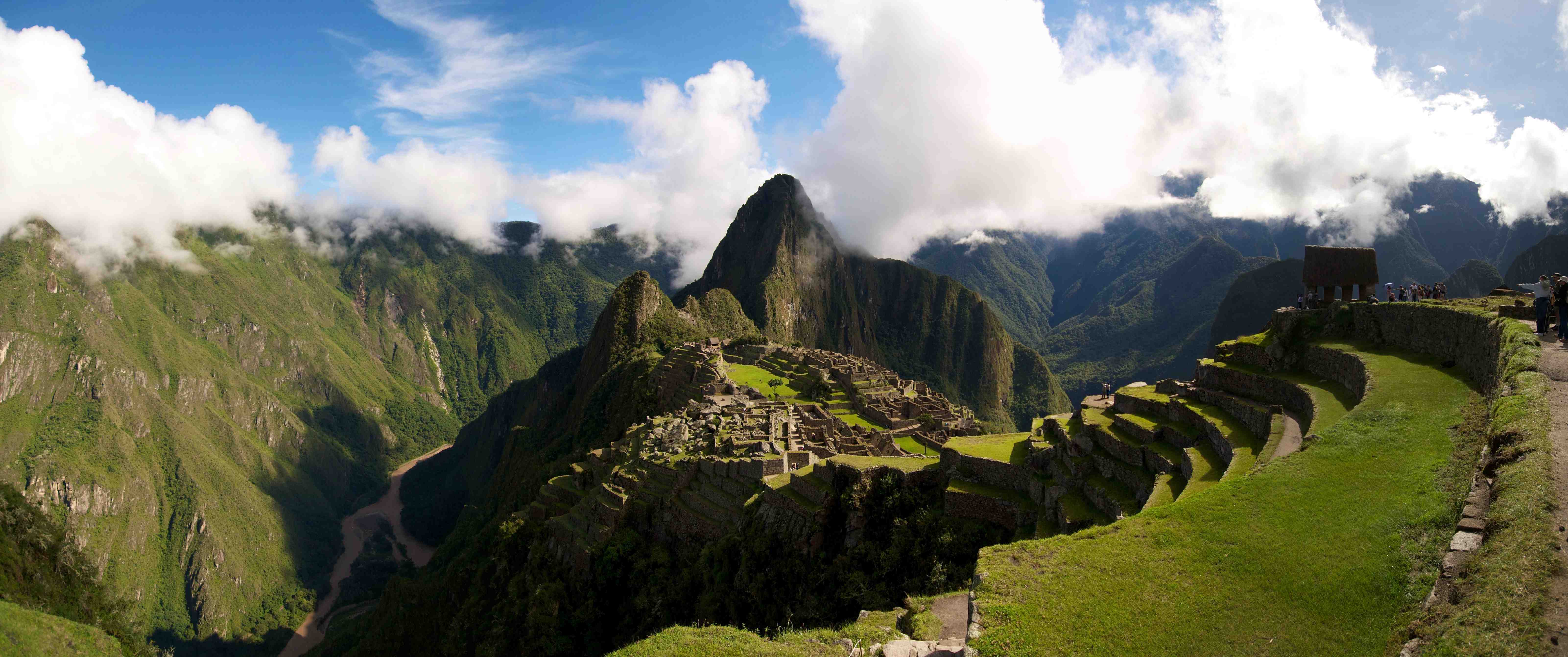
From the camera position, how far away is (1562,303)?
57.4ft

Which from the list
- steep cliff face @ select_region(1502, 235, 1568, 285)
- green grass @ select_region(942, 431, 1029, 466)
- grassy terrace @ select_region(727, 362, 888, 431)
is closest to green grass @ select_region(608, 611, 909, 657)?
green grass @ select_region(942, 431, 1029, 466)

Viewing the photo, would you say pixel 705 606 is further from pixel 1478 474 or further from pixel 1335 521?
pixel 1478 474

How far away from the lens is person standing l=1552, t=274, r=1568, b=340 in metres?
17.4

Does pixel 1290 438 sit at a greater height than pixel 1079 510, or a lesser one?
greater

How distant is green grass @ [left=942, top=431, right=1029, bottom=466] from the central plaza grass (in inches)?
418

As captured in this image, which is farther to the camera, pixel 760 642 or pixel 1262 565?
pixel 760 642

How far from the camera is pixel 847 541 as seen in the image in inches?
1032

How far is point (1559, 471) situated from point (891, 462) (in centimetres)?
1998

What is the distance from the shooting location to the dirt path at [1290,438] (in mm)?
17781

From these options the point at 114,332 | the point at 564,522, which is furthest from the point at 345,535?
the point at 564,522

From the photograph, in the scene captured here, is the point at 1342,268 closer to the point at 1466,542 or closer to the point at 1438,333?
the point at 1438,333

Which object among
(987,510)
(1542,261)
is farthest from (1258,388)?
(1542,261)

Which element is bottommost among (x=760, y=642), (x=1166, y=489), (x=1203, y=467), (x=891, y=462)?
(x=760, y=642)

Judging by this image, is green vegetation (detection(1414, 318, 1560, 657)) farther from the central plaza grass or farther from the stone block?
the central plaza grass
